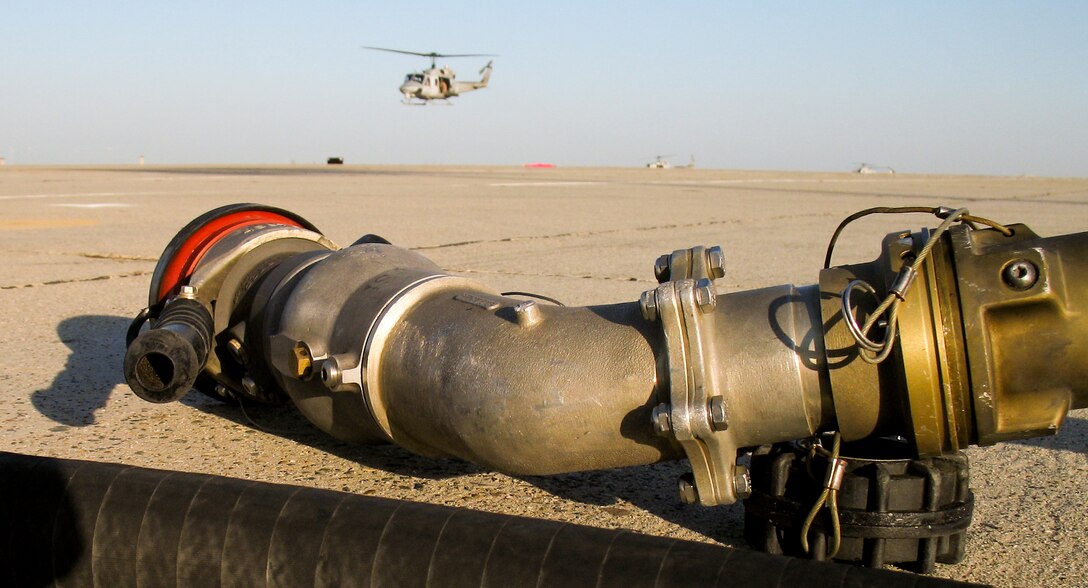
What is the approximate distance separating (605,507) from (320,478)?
699 millimetres

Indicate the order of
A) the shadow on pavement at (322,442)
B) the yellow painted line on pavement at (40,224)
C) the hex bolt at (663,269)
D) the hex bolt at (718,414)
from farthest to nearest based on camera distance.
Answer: the yellow painted line on pavement at (40,224), the shadow on pavement at (322,442), the hex bolt at (663,269), the hex bolt at (718,414)

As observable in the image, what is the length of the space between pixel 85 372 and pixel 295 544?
2.14 meters

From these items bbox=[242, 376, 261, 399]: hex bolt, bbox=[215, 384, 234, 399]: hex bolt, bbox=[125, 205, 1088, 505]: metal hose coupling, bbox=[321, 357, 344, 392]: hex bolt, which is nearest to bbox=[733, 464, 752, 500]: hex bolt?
bbox=[125, 205, 1088, 505]: metal hose coupling

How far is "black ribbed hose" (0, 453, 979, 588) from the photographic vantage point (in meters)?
1.53

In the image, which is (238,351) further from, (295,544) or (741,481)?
(741,481)

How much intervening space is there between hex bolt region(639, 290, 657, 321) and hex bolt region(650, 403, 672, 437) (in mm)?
167

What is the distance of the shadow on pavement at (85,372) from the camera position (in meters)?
3.06

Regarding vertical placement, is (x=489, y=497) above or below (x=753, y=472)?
below

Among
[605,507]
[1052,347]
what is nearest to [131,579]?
[605,507]

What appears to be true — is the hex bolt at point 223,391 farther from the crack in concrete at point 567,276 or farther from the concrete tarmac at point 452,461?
the crack in concrete at point 567,276

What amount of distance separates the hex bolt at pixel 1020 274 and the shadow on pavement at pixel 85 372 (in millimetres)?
2403

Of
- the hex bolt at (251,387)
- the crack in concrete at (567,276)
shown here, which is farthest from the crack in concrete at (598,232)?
the hex bolt at (251,387)

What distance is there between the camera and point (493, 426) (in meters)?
2.02

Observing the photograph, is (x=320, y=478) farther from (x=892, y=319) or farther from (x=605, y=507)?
(x=892, y=319)
